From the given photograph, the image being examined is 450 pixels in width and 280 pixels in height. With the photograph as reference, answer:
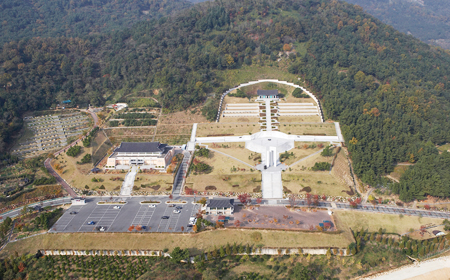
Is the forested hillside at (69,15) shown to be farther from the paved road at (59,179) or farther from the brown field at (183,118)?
the brown field at (183,118)

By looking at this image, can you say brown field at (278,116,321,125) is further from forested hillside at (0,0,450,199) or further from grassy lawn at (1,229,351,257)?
grassy lawn at (1,229,351,257)

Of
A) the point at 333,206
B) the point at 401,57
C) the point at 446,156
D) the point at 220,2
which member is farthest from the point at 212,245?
the point at 220,2

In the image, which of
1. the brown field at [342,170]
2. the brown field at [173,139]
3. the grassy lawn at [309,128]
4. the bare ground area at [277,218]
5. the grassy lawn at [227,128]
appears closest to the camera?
the bare ground area at [277,218]

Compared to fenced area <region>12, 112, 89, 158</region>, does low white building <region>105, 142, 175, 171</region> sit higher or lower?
lower

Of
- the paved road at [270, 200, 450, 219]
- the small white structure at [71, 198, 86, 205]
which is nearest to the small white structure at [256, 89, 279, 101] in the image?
the paved road at [270, 200, 450, 219]

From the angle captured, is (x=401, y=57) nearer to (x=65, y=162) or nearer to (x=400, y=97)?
(x=400, y=97)

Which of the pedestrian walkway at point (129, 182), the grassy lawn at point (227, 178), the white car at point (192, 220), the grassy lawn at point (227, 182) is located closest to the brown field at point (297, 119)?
the grassy lawn at point (227, 178)
